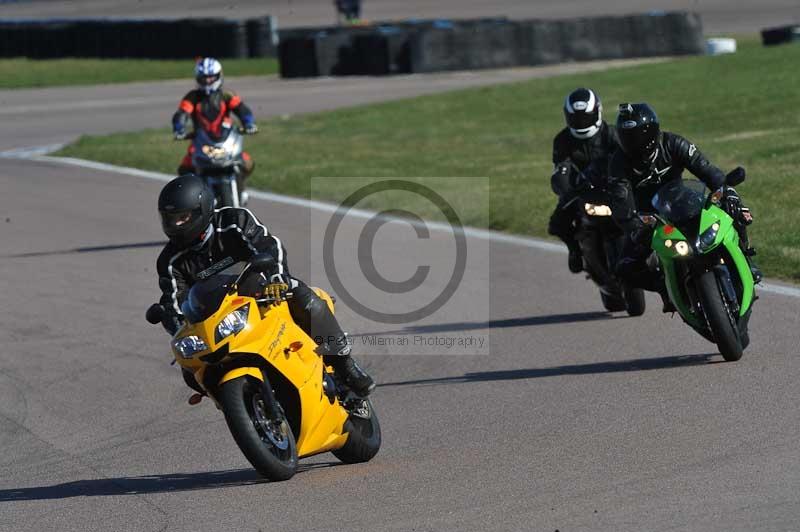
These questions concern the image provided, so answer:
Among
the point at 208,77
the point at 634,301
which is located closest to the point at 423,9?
the point at 208,77

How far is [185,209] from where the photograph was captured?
6746mm

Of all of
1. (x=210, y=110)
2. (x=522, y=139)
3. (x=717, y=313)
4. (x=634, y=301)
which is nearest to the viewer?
(x=717, y=313)

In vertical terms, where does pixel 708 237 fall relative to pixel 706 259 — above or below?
above

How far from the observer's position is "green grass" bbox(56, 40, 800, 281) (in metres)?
15.9

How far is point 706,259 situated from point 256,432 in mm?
3442

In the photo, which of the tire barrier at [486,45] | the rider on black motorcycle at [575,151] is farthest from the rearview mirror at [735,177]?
the tire barrier at [486,45]

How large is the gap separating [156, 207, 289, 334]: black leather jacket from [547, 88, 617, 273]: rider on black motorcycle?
4308 millimetres

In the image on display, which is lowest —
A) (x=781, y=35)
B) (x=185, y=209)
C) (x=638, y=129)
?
(x=781, y=35)

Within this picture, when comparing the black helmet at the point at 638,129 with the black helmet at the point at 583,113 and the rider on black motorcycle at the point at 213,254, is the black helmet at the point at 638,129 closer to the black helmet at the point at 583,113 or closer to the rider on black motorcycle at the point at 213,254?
the black helmet at the point at 583,113

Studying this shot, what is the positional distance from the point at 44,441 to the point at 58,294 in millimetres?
4663

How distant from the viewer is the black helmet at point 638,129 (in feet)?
30.5

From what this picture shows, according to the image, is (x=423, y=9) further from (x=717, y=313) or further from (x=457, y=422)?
(x=457, y=422)

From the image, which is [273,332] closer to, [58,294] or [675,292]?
[675,292]

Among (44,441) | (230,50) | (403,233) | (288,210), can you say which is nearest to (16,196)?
(288,210)
